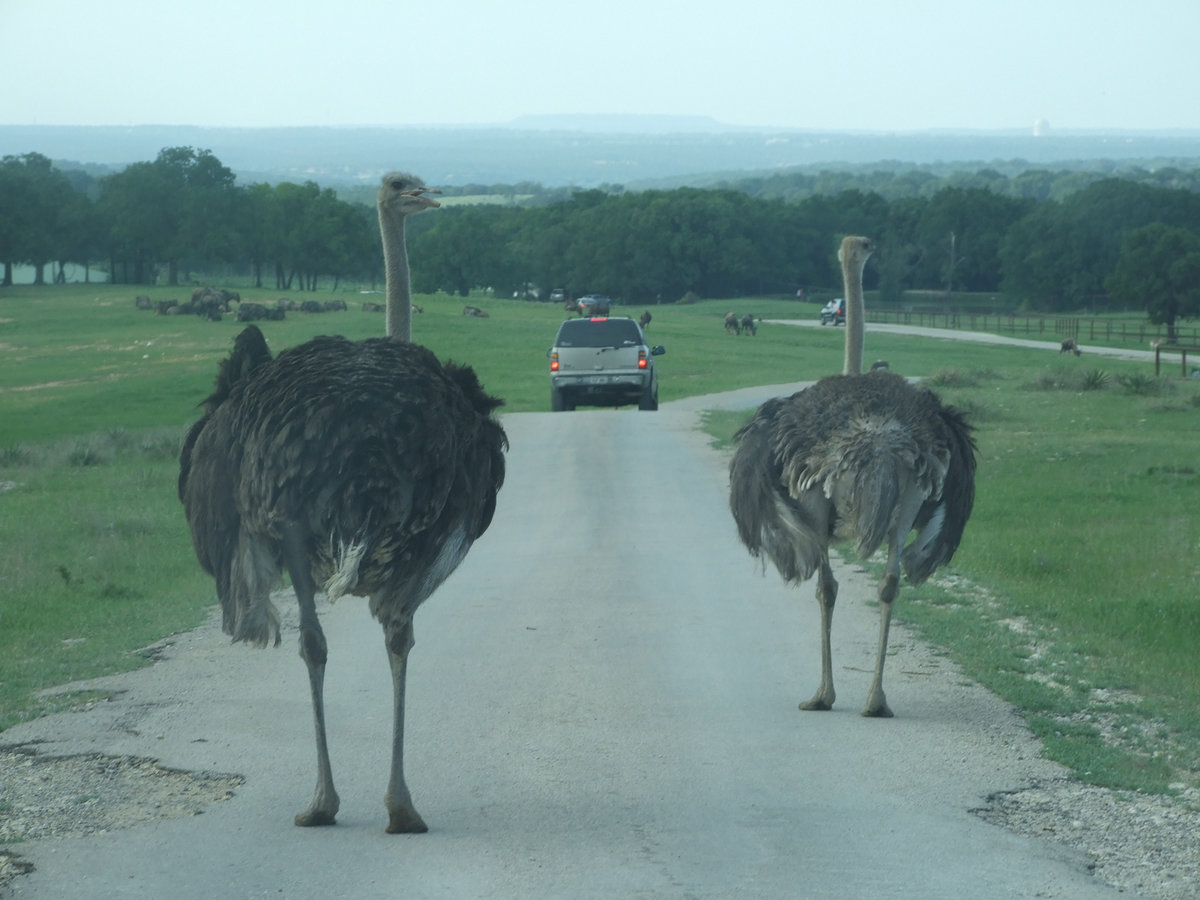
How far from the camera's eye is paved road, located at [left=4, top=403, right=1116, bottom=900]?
529cm

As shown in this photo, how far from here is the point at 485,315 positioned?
232 feet

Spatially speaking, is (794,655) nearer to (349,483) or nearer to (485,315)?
(349,483)

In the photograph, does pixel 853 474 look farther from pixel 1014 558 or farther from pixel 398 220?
pixel 1014 558

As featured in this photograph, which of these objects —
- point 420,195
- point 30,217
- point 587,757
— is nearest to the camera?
A: point 587,757

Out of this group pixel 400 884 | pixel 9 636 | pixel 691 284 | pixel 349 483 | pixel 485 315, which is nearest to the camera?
pixel 400 884

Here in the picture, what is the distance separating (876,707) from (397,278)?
11.5ft

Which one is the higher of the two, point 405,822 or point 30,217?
point 30,217

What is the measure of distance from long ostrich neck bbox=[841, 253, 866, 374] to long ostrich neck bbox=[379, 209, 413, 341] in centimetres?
300

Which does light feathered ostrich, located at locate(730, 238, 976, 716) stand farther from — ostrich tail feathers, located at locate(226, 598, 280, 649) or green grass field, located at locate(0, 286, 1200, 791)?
ostrich tail feathers, located at locate(226, 598, 280, 649)

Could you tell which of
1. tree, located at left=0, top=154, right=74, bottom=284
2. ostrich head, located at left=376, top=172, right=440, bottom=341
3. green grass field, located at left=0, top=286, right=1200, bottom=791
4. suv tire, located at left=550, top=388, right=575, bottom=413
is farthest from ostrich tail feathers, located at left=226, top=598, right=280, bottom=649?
tree, located at left=0, top=154, right=74, bottom=284

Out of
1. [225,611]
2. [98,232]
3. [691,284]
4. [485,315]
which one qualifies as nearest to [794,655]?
[225,611]

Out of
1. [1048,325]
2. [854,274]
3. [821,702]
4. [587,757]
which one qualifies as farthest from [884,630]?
[1048,325]

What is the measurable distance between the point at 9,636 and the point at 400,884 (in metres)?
6.38

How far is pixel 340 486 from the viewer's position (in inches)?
219
